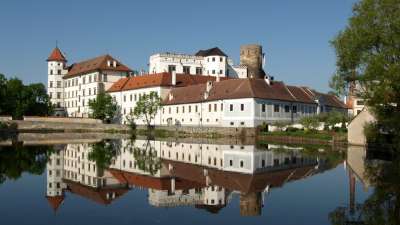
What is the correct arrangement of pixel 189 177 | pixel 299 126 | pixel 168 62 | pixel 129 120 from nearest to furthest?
pixel 189 177, pixel 299 126, pixel 129 120, pixel 168 62

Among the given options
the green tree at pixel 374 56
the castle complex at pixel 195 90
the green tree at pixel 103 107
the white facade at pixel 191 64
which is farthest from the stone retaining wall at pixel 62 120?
the green tree at pixel 374 56

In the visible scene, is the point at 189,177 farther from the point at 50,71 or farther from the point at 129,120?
the point at 50,71

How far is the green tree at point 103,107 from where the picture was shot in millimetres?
87688

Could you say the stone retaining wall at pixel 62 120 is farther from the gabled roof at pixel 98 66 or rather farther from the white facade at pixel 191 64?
the white facade at pixel 191 64

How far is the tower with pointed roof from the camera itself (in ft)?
370

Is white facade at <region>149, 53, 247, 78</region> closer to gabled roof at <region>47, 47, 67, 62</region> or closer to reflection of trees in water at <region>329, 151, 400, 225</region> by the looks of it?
gabled roof at <region>47, 47, 67, 62</region>

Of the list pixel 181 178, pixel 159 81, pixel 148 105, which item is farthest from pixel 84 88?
pixel 181 178

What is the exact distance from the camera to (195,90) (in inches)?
2926

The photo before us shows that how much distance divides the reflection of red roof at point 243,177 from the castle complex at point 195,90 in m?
37.2

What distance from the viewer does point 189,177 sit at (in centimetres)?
2222

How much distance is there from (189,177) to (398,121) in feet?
57.8

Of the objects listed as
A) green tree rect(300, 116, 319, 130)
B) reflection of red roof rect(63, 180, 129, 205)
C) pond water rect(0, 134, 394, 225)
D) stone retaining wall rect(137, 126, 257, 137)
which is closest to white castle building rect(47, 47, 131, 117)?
stone retaining wall rect(137, 126, 257, 137)

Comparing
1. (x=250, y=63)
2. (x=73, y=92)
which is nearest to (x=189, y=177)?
(x=250, y=63)

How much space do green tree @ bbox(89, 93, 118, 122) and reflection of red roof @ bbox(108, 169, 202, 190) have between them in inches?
2580
